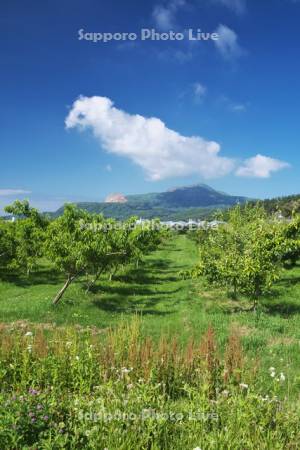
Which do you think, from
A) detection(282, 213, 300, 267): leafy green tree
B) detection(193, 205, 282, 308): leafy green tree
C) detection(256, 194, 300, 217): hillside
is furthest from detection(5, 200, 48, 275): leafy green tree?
detection(256, 194, 300, 217): hillside

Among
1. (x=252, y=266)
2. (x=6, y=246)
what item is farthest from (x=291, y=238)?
(x=6, y=246)

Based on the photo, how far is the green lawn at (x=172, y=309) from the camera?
1211cm

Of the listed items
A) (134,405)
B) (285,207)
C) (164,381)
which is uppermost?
(285,207)

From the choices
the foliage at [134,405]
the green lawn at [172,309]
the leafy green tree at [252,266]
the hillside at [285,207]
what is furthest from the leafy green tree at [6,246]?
the foliage at [134,405]

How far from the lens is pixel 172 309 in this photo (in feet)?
70.8

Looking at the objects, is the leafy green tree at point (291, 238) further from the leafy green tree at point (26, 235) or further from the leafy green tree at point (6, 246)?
the leafy green tree at point (6, 246)

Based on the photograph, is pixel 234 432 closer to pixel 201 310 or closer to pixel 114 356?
pixel 114 356

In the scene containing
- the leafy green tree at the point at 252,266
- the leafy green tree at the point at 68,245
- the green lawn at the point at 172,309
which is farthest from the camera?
the leafy green tree at the point at 68,245

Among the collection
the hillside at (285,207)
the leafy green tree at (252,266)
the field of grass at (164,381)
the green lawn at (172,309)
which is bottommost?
the green lawn at (172,309)

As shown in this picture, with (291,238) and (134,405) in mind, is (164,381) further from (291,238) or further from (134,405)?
(291,238)

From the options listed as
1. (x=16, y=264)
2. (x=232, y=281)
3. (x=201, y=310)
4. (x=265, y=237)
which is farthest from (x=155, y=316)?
(x=16, y=264)

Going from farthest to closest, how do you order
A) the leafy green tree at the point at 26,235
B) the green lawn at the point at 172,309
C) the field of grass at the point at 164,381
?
the leafy green tree at the point at 26,235, the green lawn at the point at 172,309, the field of grass at the point at 164,381

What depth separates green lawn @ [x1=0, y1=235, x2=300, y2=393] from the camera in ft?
39.7

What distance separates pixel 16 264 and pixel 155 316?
16614 millimetres
